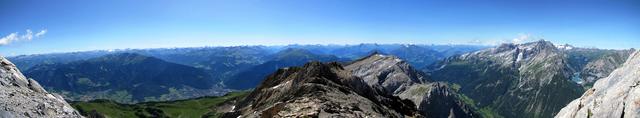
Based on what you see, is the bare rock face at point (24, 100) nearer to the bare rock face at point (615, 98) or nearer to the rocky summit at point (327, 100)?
the rocky summit at point (327, 100)

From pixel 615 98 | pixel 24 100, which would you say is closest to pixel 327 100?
pixel 615 98

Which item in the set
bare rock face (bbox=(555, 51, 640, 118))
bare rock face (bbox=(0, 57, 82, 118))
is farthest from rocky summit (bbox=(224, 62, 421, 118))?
bare rock face (bbox=(0, 57, 82, 118))

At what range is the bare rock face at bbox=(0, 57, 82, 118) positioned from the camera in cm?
1755

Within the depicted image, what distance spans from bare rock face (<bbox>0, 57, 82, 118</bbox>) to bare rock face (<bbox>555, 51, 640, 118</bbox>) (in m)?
51.7

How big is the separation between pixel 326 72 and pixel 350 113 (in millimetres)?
28420

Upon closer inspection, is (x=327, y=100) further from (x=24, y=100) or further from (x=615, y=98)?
(x=24, y=100)

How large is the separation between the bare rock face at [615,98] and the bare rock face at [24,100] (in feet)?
170

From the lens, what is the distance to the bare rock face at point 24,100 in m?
17.5

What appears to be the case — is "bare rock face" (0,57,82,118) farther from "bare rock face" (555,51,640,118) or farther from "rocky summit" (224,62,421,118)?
"bare rock face" (555,51,640,118)

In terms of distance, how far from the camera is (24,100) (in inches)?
739

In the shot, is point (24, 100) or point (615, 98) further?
point (615, 98)

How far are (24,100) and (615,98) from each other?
61.1 meters

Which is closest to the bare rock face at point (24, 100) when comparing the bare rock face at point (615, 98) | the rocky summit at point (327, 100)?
the rocky summit at point (327, 100)

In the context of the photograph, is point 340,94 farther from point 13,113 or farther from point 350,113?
point 13,113
